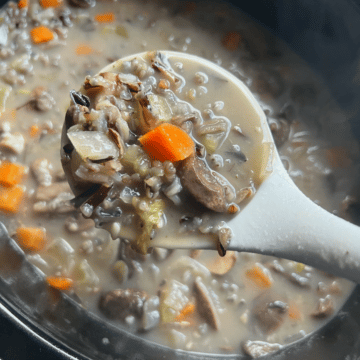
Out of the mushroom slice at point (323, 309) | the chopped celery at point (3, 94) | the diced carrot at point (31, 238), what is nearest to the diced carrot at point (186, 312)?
the mushroom slice at point (323, 309)

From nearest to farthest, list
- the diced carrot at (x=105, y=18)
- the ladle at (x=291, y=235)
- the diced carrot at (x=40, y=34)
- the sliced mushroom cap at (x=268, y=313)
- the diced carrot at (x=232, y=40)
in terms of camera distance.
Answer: the ladle at (x=291, y=235)
the sliced mushroom cap at (x=268, y=313)
the diced carrot at (x=40, y=34)
the diced carrot at (x=105, y=18)
the diced carrot at (x=232, y=40)

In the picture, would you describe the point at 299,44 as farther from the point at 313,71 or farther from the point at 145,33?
the point at 145,33

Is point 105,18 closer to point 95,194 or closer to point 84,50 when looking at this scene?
point 84,50

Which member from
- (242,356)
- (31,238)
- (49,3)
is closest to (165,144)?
(31,238)

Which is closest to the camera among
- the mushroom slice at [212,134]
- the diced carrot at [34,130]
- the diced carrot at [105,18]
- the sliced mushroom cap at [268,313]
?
the mushroom slice at [212,134]

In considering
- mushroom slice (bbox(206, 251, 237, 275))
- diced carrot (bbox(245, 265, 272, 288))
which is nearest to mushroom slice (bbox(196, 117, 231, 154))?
mushroom slice (bbox(206, 251, 237, 275))

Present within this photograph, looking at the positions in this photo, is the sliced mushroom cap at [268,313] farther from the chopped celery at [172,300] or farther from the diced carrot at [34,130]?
the diced carrot at [34,130]

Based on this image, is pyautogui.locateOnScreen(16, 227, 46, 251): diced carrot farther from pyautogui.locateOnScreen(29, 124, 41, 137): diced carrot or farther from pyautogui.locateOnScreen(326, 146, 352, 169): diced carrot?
pyautogui.locateOnScreen(326, 146, 352, 169): diced carrot
